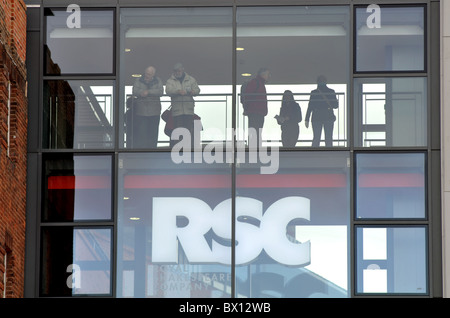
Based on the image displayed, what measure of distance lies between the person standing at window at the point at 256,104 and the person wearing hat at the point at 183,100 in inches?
37.0

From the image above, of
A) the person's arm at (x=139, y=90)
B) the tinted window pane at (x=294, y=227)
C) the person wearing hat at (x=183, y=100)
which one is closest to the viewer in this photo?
the tinted window pane at (x=294, y=227)

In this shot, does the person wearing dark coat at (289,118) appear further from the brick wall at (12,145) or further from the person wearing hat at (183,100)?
the brick wall at (12,145)

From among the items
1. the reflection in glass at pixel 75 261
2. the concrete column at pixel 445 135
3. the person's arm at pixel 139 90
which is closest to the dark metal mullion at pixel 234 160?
the person's arm at pixel 139 90

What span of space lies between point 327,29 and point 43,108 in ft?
17.6

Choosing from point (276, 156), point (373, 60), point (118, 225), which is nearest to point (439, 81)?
point (373, 60)

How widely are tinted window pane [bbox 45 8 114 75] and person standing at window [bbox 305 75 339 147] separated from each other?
12.3 ft

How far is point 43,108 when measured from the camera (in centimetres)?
2730

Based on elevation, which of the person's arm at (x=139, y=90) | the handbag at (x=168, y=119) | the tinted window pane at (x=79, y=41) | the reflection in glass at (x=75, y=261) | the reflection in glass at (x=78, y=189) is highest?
the tinted window pane at (x=79, y=41)

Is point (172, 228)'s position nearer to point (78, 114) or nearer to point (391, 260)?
point (78, 114)

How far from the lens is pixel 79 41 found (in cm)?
2750

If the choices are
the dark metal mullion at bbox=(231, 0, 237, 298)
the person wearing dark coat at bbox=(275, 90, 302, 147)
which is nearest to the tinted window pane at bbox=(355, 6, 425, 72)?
the person wearing dark coat at bbox=(275, 90, 302, 147)

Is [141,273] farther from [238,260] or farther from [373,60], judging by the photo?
[373,60]

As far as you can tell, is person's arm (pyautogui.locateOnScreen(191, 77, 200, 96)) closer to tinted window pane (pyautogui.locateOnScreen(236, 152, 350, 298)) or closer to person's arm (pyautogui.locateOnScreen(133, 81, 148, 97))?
person's arm (pyautogui.locateOnScreen(133, 81, 148, 97))

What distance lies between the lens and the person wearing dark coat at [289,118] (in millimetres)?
27031
